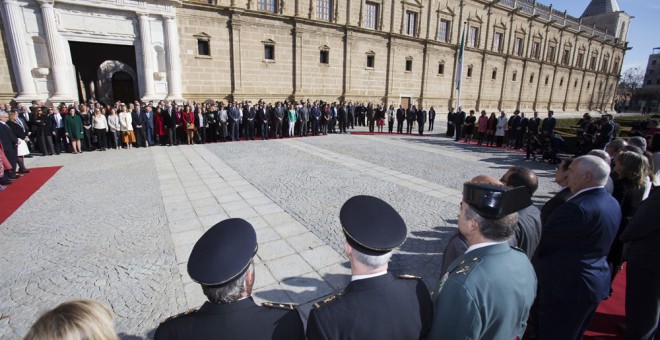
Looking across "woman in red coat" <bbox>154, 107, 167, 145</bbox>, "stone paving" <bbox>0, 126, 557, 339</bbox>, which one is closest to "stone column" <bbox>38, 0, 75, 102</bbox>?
"woman in red coat" <bbox>154, 107, 167, 145</bbox>

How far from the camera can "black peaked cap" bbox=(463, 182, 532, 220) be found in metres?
1.50

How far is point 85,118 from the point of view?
36.0 ft

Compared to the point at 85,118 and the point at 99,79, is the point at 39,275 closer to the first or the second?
the point at 85,118

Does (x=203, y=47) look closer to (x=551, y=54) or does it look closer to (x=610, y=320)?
(x=610, y=320)

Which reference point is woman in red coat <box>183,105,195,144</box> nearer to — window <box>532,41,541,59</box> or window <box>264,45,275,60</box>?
window <box>264,45,275,60</box>

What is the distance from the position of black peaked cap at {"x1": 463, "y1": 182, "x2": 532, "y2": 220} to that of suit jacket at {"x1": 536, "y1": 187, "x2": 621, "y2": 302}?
118cm

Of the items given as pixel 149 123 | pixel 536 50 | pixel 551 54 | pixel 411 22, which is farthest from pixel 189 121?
pixel 551 54

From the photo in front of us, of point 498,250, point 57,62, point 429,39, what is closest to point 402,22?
point 429,39

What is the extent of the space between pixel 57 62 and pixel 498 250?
18.5 metres

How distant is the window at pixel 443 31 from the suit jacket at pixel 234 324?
3166 cm

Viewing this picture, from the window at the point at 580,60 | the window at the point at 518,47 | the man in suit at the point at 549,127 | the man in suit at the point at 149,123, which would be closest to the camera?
the man in suit at the point at 549,127

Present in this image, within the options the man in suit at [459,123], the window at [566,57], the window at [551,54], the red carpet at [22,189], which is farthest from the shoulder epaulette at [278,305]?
the window at [566,57]

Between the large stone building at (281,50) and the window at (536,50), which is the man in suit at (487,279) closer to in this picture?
the large stone building at (281,50)

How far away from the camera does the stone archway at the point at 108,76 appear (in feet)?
73.9
